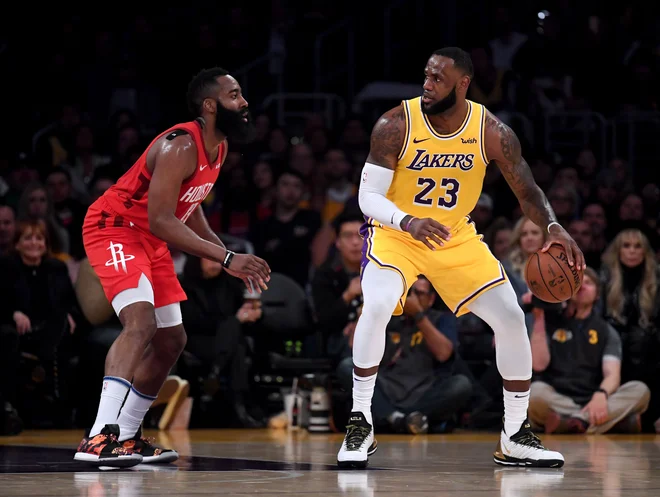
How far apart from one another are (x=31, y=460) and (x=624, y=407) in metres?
4.49

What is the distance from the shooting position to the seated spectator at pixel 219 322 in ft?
29.6

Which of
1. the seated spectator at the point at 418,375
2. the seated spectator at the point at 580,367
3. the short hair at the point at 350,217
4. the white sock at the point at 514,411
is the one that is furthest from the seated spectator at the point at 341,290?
the white sock at the point at 514,411

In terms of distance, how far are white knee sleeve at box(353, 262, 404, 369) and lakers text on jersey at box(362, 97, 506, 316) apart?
0.07 metres

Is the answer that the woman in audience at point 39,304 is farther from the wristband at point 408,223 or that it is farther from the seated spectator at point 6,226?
the wristband at point 408,223

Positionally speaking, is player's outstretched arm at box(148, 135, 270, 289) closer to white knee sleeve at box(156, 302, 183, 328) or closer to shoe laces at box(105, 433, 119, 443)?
white knee sleeve at box(156, 302, 183, 328)

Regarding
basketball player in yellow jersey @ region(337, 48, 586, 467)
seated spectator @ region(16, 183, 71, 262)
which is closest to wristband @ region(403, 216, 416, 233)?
basketball player in yellow jersey @ region(337, 48, 586, 467)

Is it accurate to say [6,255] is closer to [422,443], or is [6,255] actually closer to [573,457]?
[422,443]

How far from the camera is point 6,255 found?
8.80 meters

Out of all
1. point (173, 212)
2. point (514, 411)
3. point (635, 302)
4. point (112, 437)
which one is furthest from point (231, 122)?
point (635, 302)

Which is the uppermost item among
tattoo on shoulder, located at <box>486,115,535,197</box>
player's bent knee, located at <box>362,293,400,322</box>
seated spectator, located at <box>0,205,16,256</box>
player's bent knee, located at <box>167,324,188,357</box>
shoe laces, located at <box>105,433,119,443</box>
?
tattoo on shoulder, located at <box>486,115,535,197</box>

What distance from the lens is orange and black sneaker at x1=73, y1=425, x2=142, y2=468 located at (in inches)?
222

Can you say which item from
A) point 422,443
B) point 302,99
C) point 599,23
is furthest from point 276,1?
point 422,443

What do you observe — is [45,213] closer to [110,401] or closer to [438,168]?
[110,401]

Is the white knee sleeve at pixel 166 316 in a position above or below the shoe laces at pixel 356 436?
above
